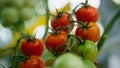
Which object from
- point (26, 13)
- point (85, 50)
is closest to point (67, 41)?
point (85, 50)

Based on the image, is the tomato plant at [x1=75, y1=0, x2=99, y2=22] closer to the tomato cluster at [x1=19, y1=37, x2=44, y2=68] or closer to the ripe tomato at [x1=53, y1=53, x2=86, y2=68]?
the tomato cluster at [x1=19, y1=37, x2=44, y2=68]

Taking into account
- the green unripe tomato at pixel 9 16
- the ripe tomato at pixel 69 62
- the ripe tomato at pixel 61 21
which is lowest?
the ripe tomato at pixel 61 21

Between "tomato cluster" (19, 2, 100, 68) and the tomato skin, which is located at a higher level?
the tomato skin

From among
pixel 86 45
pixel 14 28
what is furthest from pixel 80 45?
pixel 14 28

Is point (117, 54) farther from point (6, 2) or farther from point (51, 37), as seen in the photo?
point (6, 2)

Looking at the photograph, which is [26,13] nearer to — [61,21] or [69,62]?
[69,62]

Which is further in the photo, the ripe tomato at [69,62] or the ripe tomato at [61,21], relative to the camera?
the ripe tomato at [61,21]

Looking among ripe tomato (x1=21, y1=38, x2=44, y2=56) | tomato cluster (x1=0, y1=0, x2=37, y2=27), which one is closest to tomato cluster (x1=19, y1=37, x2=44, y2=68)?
ripe tomato (x1=21, y1=38, x2=44, y2=56)

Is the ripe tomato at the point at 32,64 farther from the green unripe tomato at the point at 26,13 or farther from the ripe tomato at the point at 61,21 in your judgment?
the green unripe tomato at the point at 26,13

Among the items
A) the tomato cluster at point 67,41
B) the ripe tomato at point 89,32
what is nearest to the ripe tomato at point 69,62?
the tomato cluster at point 67,41

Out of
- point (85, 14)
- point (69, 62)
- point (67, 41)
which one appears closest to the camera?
point (69, 62)
